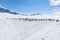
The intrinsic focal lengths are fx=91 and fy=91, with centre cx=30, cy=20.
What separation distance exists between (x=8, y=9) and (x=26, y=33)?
0.77 feet

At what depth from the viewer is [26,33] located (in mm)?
701

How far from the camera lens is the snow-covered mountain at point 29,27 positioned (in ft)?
2.28

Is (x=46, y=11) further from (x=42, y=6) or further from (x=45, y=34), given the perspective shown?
(x=45, y=34)

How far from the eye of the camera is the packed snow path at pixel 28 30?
69 cm

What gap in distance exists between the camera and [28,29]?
706 millimetres

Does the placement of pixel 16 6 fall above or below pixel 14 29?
above

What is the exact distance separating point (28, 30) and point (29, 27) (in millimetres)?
25

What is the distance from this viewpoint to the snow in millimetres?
694

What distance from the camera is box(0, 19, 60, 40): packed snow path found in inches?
27.3

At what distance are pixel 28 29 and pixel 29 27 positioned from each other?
0.7 inches

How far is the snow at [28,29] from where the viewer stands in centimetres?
69

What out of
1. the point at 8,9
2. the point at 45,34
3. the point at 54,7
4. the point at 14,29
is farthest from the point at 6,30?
the point at 54,7

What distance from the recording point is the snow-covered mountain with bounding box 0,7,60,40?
0.70 meters

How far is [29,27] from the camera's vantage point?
709 mm
